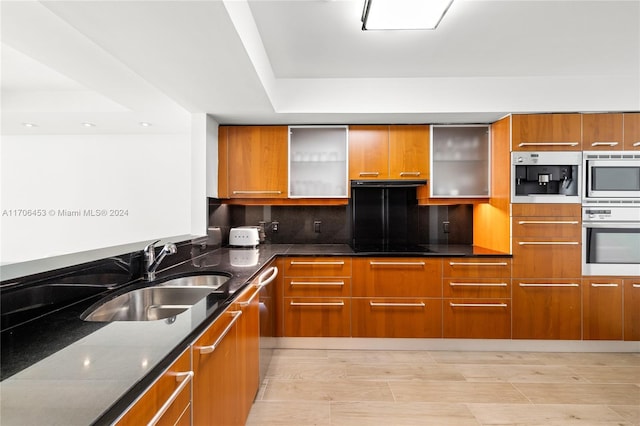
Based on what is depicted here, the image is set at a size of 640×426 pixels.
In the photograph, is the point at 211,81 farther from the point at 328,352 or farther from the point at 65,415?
the point at 328,352

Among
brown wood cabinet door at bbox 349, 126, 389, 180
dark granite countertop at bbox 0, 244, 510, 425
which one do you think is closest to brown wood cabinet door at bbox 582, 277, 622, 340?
brown wood cabinet door at bbox 349, 126, 389, 180

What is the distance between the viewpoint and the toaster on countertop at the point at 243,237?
3.22 meters

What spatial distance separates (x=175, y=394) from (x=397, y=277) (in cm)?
225

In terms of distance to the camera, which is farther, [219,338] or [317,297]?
[317,297]

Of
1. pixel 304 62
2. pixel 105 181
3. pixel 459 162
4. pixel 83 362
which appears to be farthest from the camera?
pixel 105 181

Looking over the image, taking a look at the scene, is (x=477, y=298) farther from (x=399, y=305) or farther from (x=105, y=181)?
(x=105, y=181)

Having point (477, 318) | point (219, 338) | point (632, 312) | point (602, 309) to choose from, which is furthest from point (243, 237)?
point (632, 312)

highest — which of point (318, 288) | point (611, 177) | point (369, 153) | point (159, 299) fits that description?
point (369, 153)

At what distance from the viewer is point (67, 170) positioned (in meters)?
4.30

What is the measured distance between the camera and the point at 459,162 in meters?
3.14

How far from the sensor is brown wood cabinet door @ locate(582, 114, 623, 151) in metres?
2.79

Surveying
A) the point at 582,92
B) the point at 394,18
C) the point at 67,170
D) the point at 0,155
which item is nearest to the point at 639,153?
the point at 582,92

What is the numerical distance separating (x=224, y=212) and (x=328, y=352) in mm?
1705

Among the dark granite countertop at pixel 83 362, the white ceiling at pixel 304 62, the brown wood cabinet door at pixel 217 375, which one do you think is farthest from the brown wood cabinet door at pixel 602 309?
the dark granite countertop at pixel 83 362
